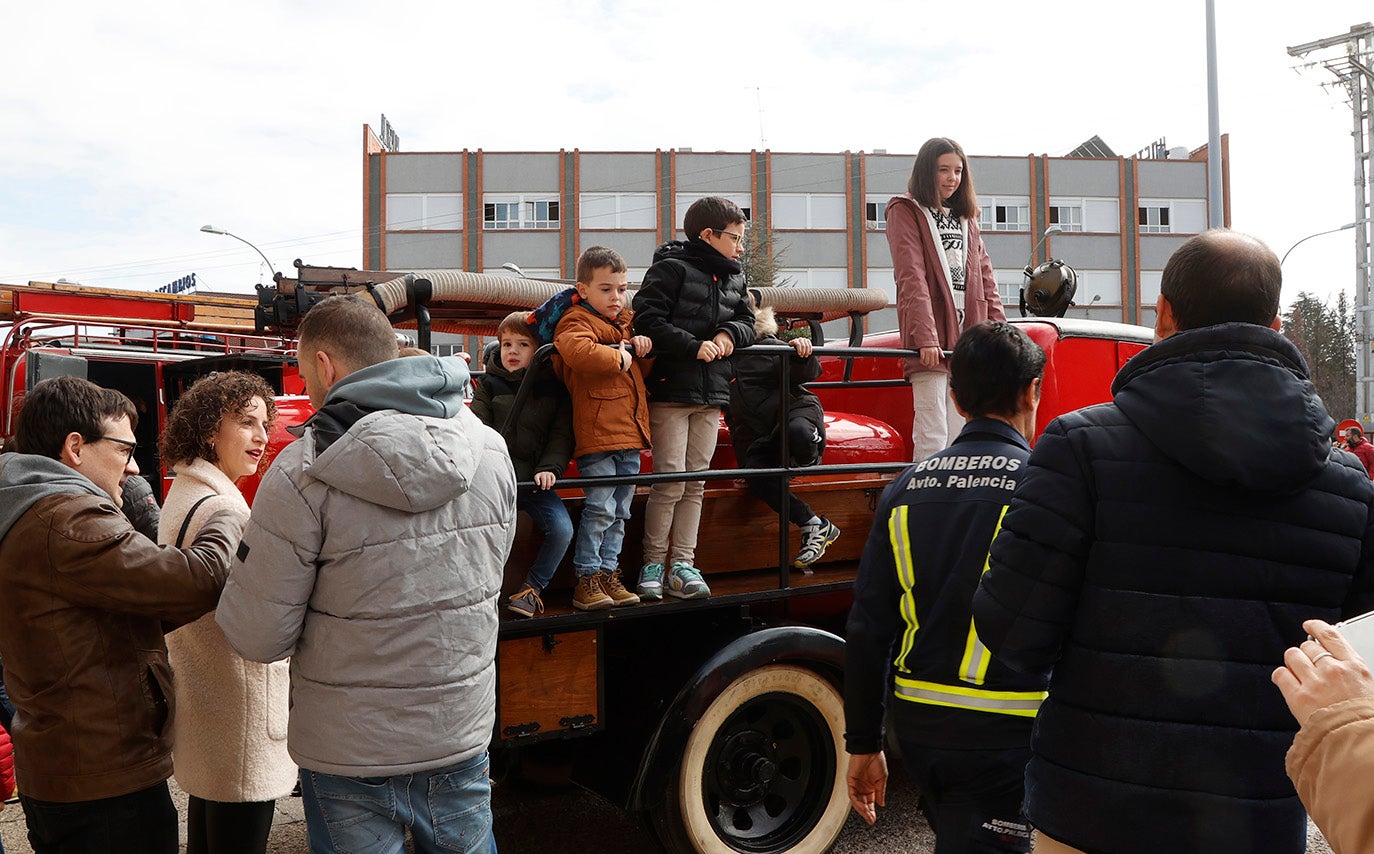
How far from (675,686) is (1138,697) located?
235 centimetres

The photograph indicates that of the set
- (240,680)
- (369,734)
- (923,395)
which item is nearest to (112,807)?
(240,680)

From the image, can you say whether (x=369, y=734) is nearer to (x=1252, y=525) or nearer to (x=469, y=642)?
(x=469, y=642)

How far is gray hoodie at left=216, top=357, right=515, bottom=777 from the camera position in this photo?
7.32 feet

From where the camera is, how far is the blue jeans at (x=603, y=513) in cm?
362

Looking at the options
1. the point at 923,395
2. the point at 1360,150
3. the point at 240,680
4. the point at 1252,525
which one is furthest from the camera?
the point at 1360,150

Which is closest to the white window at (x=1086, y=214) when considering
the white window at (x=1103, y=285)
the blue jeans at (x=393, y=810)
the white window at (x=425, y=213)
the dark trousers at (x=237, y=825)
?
the white window at (x=1103, y=285)

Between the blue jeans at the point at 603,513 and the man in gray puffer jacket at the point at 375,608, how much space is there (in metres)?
1.20

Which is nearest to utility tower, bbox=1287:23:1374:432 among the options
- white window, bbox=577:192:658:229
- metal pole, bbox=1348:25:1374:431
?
→ metal pole, bbox=1348:25:1374:431

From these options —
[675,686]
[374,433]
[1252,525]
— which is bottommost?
[675,686]

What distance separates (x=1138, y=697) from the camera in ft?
6.00

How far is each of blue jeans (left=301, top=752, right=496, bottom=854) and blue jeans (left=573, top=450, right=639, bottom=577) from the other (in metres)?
1.28

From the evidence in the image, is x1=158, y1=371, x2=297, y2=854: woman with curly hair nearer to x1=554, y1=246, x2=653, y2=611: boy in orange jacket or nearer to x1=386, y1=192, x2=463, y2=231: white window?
x1=554, y1=246, x2=653, y2=611: boy in orange jacket

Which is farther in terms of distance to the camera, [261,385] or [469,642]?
[261,385]

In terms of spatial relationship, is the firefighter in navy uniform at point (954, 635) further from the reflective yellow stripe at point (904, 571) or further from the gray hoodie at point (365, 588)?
the gray hoodie at point (365, 588)
